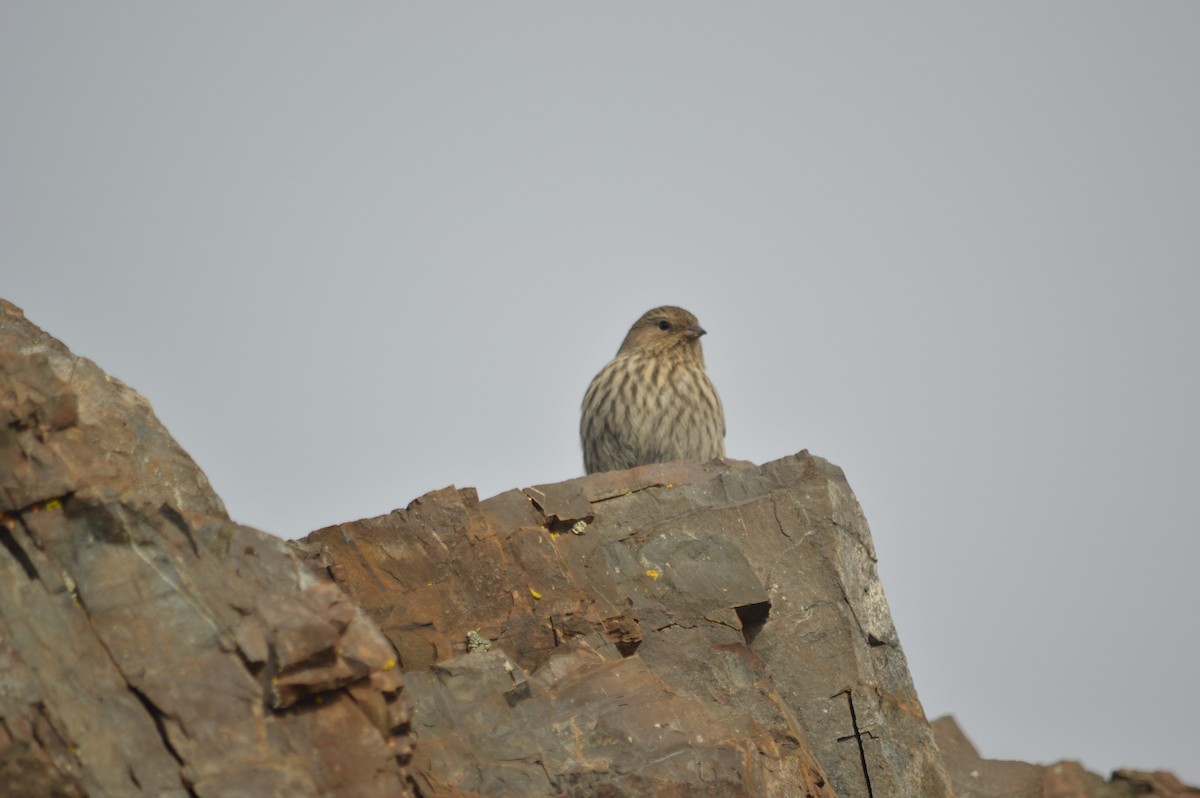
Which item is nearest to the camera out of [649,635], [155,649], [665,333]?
[155,649]

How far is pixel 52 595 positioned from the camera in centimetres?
575

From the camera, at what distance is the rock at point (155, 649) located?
5336 millimetres

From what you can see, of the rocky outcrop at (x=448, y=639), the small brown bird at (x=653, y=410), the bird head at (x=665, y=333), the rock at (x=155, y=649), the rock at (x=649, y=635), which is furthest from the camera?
the bird head at (x=665, y=333)

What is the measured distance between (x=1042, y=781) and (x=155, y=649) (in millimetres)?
5357

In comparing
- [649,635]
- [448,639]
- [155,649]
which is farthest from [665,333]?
[155,649]

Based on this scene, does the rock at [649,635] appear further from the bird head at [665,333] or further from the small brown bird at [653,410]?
the bird head at [665,333]

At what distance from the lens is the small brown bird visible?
36.8 feet

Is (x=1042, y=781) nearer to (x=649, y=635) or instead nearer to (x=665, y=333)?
(x=649, y=635)

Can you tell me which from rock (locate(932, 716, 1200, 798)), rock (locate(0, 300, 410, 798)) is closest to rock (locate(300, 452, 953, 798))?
rock (locate(932, 716, 1200, 798))

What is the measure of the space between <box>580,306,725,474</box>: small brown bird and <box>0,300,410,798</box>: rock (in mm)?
5218

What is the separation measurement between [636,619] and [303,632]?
8.66 feet

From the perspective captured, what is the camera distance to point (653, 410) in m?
11.3

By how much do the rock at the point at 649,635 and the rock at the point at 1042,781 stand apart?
1.87ft

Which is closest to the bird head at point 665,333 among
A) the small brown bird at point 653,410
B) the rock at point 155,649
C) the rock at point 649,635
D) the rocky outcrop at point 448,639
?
the small brown bird at point 653,410
